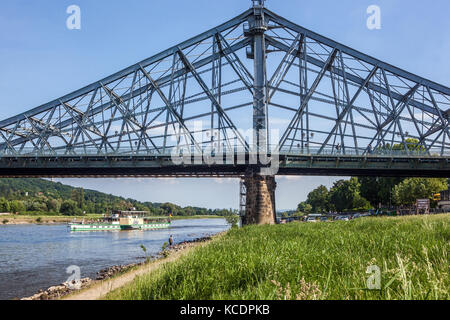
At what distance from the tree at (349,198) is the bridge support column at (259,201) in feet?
205

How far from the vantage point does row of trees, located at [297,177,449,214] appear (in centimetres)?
6844

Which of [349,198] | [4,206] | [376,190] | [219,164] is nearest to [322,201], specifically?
[349,198]

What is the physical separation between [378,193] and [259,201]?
58616mm

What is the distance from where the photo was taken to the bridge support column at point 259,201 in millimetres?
44875

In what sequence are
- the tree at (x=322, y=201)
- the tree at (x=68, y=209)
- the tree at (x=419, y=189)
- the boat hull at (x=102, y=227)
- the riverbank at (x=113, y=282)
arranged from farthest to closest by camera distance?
1. the tree at (x=68, y=209)
2. the tree at (x=322, y=201)
3. the boat hull at (x=102, y=227)
4. the tree at (x=419, y=189)
5. the riverbank at (x=113, y=282)

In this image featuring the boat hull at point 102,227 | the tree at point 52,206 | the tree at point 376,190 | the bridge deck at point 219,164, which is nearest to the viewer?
the bridge deck at point 219,164

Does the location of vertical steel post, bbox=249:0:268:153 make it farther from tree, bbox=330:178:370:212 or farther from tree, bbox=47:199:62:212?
tree, bbox=47:199:62:212

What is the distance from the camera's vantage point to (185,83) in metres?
56.8

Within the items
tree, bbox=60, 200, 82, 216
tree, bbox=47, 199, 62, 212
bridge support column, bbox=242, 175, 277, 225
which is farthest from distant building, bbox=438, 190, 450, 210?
tree, bbox=47, 199, 62, 212

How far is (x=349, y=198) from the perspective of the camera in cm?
11606

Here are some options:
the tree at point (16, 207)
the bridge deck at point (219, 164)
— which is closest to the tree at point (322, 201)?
the bridge deck at point (219, 164)

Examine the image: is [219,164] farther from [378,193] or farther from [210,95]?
[378,193]

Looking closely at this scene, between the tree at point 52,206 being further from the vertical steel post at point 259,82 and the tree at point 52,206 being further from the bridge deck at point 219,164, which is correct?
the vertical steel post at point 259,82
